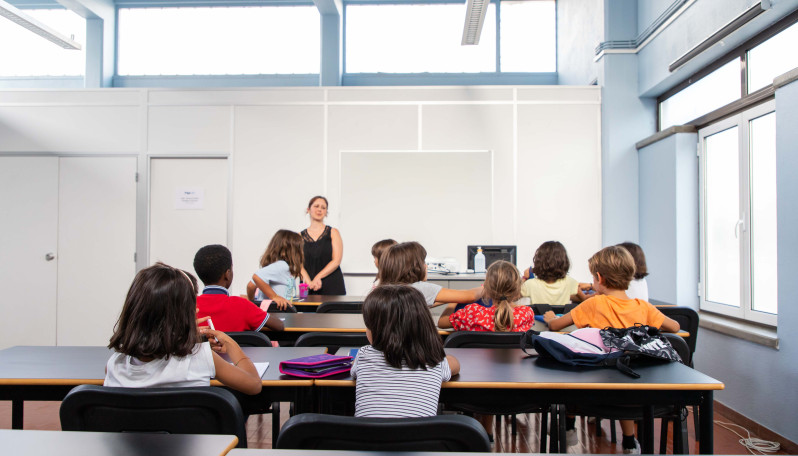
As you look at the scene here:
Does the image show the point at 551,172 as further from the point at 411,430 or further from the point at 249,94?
the point at 411,430

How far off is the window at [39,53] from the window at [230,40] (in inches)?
31.8

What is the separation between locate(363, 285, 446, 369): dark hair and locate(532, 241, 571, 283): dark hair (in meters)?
1.74

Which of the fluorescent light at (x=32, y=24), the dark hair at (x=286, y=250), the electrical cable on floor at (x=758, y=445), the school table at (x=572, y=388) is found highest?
the fluorescent light at (x=32, y=24)

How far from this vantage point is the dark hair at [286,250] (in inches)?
136

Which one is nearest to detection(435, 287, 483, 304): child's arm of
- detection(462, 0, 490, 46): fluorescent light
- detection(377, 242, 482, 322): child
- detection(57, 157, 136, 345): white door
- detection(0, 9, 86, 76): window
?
detection(377, 242, 482, 322): child

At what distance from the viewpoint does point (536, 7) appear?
22.7 ft

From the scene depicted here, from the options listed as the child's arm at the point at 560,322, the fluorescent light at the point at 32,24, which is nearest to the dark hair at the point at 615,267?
the child's arm at the point at 560,322

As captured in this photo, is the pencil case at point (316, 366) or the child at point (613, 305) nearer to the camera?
the pencil case at point (316, 366)

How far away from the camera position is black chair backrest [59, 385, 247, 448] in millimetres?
1315

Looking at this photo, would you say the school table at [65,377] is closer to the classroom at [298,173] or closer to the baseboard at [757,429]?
the baseboard at [757,429]

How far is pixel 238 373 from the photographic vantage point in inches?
61.5

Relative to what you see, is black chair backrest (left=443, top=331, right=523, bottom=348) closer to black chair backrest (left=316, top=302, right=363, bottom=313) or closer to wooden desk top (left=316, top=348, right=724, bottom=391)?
wooden desk top (left=316, top=348, right=724, bottom=391)

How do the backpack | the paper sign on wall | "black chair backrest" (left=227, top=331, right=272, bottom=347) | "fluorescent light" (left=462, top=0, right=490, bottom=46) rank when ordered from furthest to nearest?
the paper sign on wall, "fluorescent light" (left=462, top=0, right=490, bottom=46), "black chair backrest" (left=227, top=331, right=272, bottom=347), the backpack

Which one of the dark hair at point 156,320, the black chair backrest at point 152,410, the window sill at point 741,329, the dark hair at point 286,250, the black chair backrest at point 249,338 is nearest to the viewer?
the black chair backrest at point 152,410
